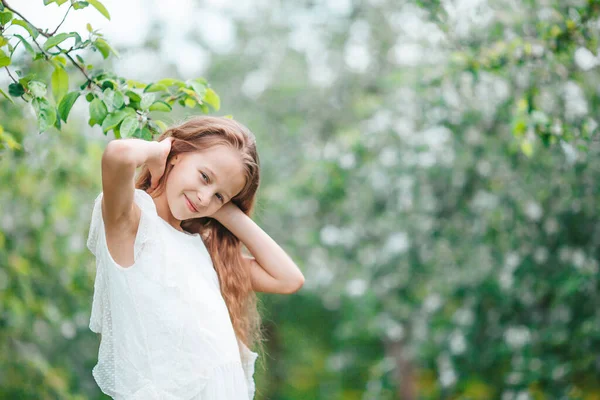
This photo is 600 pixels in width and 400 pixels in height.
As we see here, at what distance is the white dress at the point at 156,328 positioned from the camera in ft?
4.85

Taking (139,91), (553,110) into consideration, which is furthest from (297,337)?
(139,91)

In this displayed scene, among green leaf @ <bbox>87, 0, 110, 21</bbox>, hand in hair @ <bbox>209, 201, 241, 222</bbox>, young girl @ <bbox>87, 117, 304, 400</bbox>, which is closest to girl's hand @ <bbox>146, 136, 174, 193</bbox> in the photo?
young girl @ <bbox>87, 117, 304, 400</bbox>

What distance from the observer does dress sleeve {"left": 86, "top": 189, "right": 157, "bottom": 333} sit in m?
1.51

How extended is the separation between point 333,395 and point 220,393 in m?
9.19

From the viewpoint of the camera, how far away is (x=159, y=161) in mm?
1562

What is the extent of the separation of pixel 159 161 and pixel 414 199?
4203 mm

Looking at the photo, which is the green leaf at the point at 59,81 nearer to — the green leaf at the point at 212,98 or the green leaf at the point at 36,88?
the green leaf at the point at 36,88

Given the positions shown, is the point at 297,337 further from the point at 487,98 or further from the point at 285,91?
the point at 487,98

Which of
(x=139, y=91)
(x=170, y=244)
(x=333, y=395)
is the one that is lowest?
(x=333, y=395)

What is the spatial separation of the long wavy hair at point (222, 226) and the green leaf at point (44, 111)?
0.83ft

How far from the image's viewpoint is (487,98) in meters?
5.00

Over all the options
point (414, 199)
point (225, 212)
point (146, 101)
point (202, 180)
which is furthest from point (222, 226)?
point (414, 199)

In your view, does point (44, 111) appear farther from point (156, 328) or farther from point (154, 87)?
point (156, 328)

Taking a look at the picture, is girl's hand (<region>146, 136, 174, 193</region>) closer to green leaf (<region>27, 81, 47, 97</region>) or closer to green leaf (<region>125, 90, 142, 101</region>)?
green leaf (<region>125, 90, 142, 101</region>)
